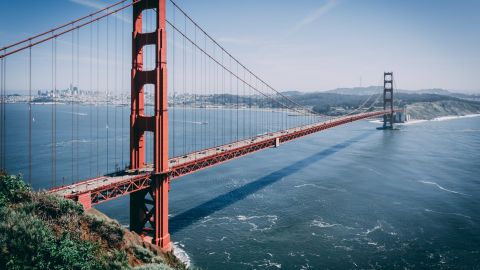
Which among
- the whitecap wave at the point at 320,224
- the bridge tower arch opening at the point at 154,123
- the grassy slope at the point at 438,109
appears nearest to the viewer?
the bridge tower arch opening at the point at 154,123

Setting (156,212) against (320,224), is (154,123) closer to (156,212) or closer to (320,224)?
(156,212)

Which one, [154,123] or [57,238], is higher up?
[154,123]

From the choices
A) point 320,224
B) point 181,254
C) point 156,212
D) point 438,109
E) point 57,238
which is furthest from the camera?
point 438,109

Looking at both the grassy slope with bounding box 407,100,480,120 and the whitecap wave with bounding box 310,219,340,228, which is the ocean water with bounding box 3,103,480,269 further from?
the grassy slope with bounding box 407,100,480,120

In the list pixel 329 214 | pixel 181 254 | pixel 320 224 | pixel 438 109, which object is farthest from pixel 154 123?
pixel 438 109

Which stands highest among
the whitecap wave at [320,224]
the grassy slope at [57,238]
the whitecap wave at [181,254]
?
the grassy slope at [57,238]

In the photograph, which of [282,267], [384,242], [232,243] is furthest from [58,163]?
[384,242]

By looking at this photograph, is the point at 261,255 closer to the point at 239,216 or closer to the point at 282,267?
the point at 282,267

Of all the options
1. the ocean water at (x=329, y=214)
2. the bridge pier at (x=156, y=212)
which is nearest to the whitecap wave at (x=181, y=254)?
the ocean water at (x=329, y=214)

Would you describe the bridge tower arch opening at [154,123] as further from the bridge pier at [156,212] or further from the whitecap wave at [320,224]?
the whitecap wave at [320,224]
